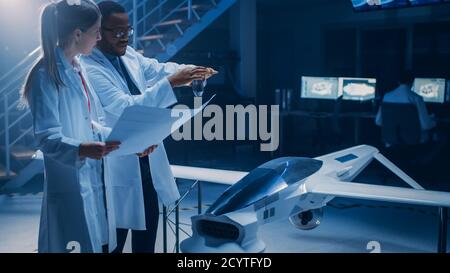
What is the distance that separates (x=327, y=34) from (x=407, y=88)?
3.49m

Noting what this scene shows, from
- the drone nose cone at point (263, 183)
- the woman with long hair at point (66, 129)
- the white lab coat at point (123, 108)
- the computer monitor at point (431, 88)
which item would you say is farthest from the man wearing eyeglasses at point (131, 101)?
the computer monitor at point (431, 88)

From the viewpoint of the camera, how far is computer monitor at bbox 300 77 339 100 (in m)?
7.17

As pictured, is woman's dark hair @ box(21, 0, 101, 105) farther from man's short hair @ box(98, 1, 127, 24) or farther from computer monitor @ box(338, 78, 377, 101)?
computer monitor @ box(338, 78, 377, 101)

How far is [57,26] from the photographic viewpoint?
1566 millimetres

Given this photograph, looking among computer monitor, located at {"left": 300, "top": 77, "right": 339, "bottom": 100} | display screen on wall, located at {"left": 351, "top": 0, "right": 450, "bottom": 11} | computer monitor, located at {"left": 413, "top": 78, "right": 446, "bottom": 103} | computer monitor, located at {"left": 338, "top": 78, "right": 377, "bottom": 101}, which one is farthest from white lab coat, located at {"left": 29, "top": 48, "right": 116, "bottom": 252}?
computer monitor, located at {"left": 300, "top": 77, "right": 339, "bottom": 100}

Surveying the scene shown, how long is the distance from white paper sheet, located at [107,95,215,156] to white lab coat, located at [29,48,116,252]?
124 millimetres

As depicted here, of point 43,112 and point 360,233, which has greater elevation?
point 43,112

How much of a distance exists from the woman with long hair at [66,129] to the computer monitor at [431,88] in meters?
5.28

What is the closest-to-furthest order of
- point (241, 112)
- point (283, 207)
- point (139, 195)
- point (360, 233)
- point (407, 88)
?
point (283, 207) → point (139, 195) → point (360, 233) → point (407, 88) → point (241, 112)

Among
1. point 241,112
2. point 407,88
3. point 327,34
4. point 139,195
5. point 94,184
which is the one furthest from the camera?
point 327,34

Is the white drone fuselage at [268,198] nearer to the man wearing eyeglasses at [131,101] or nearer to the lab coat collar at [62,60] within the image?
the man wearing eyeglasses at [131,101]

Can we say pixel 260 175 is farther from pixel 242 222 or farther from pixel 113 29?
pixel 113 29
